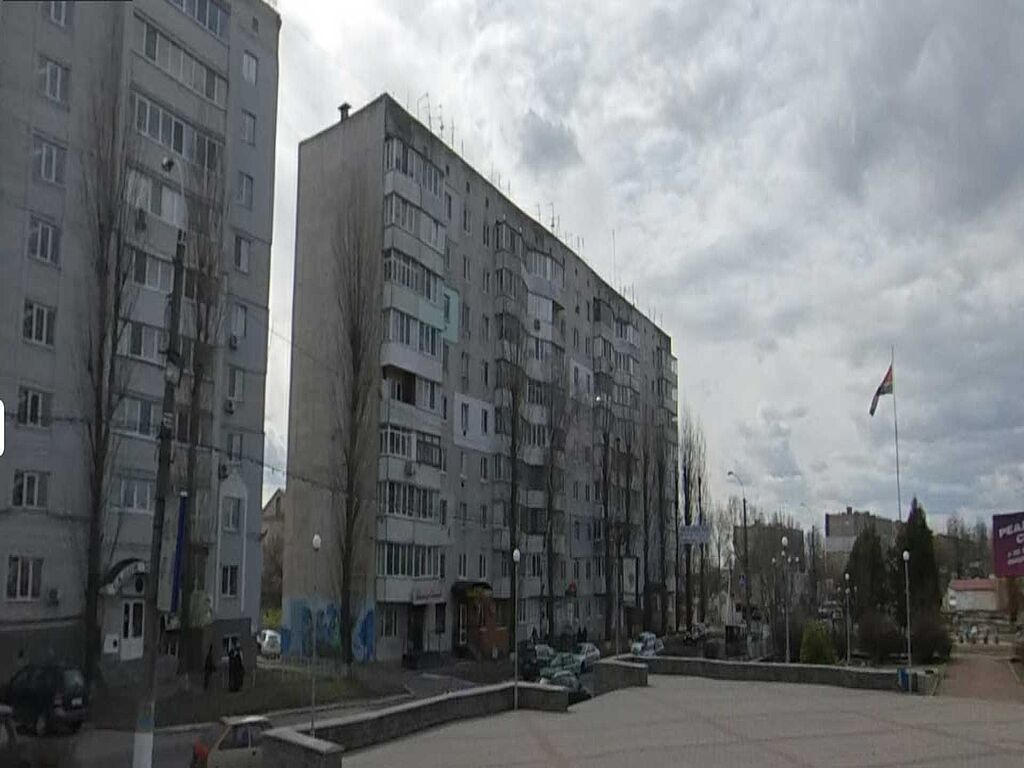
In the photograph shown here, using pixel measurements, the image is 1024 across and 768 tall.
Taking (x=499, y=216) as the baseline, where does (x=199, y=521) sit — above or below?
below

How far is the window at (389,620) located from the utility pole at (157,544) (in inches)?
1098

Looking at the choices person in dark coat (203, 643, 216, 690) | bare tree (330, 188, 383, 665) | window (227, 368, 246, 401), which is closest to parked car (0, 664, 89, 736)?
person in dark coat (203, 643, 216, 690)

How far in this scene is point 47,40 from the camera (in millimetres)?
4562

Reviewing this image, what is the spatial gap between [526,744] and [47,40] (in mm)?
11464

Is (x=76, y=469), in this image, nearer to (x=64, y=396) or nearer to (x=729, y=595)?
(x=64, y=396)

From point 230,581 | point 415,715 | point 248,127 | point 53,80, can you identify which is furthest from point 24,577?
point 230,581

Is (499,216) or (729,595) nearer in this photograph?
(499,216)

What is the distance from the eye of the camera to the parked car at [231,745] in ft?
35.6

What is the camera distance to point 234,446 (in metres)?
13.7

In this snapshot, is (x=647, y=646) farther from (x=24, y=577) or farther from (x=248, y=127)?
(x=24, y=577)

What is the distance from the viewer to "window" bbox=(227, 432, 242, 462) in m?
13.1

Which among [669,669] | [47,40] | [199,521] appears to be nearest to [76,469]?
[199,521]

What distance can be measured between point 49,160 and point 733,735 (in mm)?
12403

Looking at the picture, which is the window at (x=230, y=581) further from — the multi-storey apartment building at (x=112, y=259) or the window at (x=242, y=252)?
the window at (x=242, y=252)
